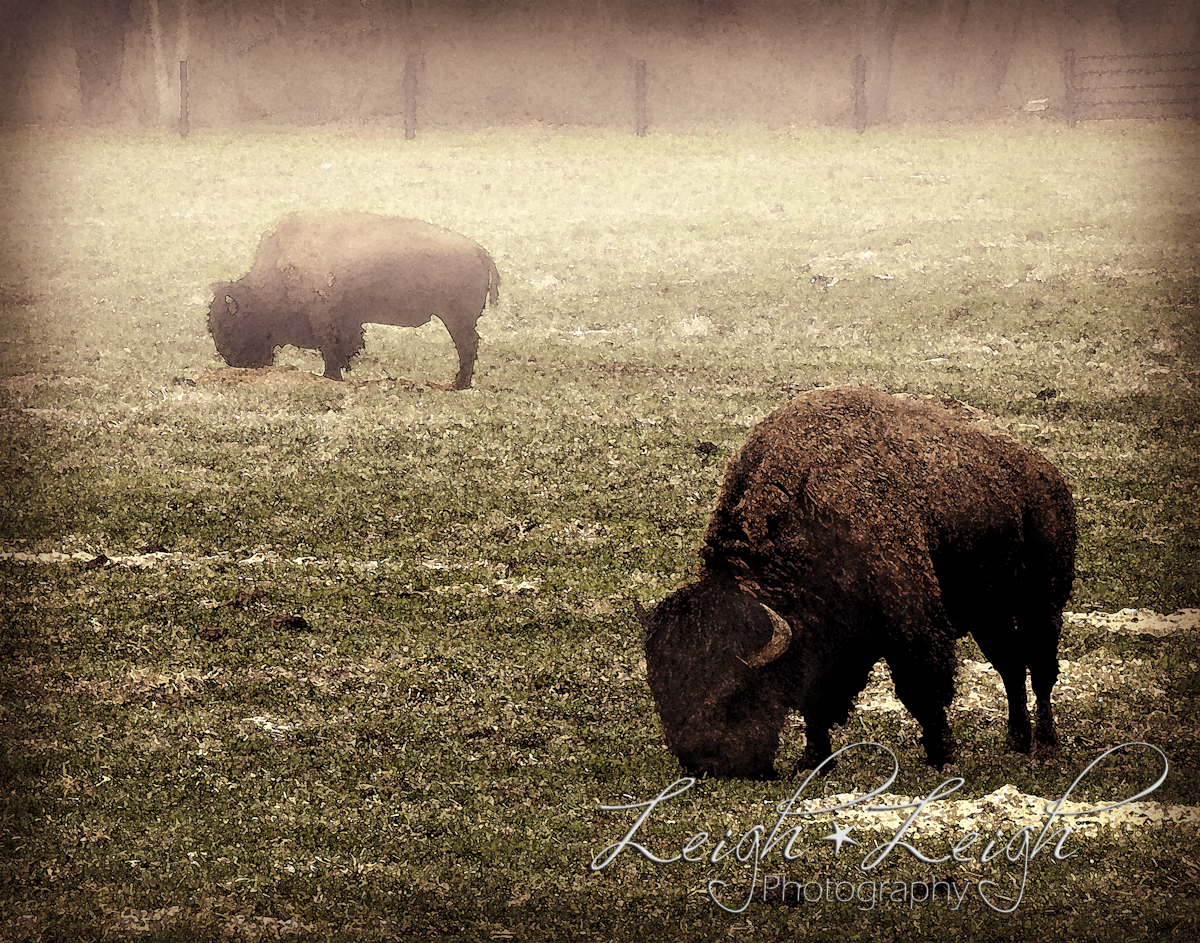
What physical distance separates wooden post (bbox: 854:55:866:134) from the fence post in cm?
89

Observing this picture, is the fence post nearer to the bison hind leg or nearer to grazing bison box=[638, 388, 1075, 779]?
grazing bison box=[638, 388, 1075, 779]

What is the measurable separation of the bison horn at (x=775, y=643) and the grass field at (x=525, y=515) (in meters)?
0.48

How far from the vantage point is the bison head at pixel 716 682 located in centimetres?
396

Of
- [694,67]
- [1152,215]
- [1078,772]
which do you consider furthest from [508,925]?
[1152,215]

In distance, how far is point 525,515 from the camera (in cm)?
600

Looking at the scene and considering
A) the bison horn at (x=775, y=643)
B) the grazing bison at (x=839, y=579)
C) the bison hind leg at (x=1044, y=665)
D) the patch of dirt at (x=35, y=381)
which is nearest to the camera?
the bison horn at (x=775, y=643)

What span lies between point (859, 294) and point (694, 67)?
1.69 m

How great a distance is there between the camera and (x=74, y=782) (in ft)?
13.6

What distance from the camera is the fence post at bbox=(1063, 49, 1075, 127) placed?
518 cm

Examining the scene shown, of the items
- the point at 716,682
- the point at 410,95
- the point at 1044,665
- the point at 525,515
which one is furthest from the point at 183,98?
the point at 1044,665

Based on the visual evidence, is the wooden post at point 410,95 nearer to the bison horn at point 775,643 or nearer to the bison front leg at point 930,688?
the bison horn at point 775,643

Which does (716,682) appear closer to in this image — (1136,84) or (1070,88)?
(1136,84)

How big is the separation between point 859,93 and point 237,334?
379 centimetres

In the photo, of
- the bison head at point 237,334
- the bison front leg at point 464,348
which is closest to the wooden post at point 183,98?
the bison head at point 237,334
